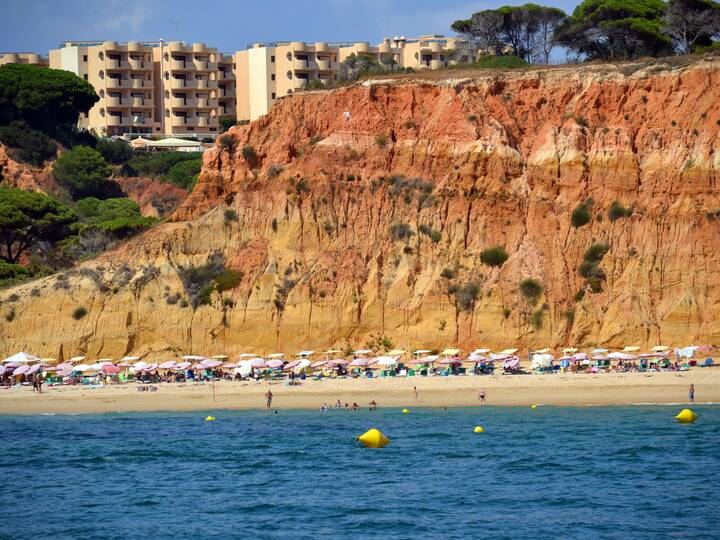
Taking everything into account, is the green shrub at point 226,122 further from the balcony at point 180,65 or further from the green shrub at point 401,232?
the green shrub at point 401,232

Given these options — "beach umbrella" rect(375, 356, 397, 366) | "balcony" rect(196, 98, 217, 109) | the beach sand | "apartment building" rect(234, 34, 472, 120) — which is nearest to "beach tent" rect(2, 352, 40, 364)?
the beach sand

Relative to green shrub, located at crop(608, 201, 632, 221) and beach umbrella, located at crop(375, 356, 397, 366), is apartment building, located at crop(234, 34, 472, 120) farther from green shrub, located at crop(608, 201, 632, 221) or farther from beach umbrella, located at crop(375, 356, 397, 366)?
beach umbrella, located at crop(375, 356, 397, 366)

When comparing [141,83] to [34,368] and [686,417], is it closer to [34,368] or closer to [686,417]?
[34,368]

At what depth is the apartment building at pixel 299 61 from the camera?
391ft

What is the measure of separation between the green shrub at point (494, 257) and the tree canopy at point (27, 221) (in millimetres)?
31522

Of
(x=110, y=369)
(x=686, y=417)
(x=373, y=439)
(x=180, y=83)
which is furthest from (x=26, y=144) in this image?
(x=686, y=417)

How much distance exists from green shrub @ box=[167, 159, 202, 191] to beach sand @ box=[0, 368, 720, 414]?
43.6 m

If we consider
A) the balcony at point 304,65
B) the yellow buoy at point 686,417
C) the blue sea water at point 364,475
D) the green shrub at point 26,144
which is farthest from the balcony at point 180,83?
the yellow buoy at point 686,417

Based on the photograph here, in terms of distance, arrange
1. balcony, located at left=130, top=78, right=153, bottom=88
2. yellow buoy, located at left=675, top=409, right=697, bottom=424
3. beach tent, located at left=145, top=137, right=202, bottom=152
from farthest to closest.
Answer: balcony, located at left=130, top=78, right=153, bottom=88 → beach tent, located at left=145, top=137, right=202, bottom=152 → yellow buoy, located at left=675, top=409, right=697, bottom=424

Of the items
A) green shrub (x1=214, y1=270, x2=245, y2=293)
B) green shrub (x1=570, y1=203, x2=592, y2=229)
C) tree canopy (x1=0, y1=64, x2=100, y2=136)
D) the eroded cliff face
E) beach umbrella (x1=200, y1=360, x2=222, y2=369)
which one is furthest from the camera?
tree canopy (x1=0, y1=64, x2=100, y2=136)

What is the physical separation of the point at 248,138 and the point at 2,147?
3480 centimetres

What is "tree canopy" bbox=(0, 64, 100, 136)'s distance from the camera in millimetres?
105250

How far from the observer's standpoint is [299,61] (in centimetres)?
11931

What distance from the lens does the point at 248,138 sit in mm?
72812
